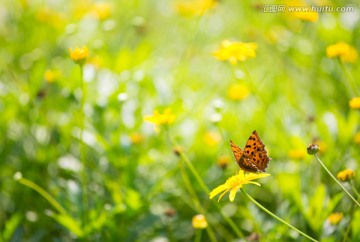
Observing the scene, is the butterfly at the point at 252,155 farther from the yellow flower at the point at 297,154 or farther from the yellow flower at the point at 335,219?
the yellow flower at the point at 297,154

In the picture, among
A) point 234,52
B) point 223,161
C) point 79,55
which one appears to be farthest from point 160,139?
point 79,55

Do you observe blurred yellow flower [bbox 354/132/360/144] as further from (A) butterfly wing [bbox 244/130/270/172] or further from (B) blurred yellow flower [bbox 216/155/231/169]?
(A) butterfly wing [bbox 244/130/270/172]

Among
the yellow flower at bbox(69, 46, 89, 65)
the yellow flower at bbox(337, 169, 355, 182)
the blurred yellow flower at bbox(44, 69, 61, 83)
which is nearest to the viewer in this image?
the yellow flower at bbox(337, 169, 355, 182)

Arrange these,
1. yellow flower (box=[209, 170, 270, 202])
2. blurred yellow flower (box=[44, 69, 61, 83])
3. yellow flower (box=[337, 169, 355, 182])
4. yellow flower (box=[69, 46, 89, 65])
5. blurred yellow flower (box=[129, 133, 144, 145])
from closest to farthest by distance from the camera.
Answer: yellow flower (box=[209, 170, 270, 202]) → yellow flower (box=[337, 169, 355, 182]) → yellow flower (box=[69, 46, 89, 65]) → blurred yellow flower (box=[129, 133, 144, 145]) → blurred yellow flower (box=[44, 69, 61, 83])

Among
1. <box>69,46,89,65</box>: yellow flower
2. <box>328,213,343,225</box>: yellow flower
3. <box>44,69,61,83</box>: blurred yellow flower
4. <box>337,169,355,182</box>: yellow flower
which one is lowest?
<box>328,213,343,225</box>: yellow flower

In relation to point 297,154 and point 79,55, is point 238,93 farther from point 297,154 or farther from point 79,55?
point 79,55

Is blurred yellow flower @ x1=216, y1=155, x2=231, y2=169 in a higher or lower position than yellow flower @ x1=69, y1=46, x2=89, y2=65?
lower

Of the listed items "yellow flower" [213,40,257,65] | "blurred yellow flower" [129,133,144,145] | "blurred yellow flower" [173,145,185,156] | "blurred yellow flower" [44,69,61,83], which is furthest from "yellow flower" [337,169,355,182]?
"blurred yellow flower" [44,69,61,83]
